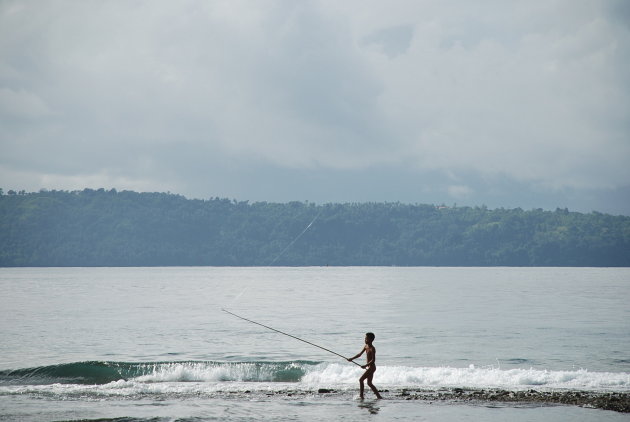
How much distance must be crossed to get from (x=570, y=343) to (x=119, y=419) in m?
26.9

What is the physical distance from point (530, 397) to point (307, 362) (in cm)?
1227

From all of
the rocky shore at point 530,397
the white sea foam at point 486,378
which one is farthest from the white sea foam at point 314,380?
the rocky shore at point 530,397

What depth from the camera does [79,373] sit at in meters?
30.0

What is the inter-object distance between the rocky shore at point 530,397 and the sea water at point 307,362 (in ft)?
0.31

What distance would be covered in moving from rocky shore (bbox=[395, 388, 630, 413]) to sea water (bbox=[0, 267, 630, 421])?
0.31 feet

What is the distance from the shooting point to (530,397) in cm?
2169

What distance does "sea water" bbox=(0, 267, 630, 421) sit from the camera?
20453 millimetres

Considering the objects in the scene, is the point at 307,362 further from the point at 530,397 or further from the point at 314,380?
the point at 530,397

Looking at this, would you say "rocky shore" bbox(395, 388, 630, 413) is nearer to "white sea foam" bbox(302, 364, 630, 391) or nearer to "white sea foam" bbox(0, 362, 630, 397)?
"white sea foam" bbox(0, 362, 630, 397)

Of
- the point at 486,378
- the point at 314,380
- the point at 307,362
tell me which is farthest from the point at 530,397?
the point at 307,362

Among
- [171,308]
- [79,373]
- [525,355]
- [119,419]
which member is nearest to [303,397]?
[119,419]

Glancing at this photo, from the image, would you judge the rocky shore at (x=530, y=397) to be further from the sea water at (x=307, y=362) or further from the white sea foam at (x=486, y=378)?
the white sea foam at (x=486, y=378)

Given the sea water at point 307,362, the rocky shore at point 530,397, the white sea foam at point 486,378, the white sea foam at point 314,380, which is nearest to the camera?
the sea water at point 307,362

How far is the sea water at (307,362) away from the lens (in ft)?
67.1
